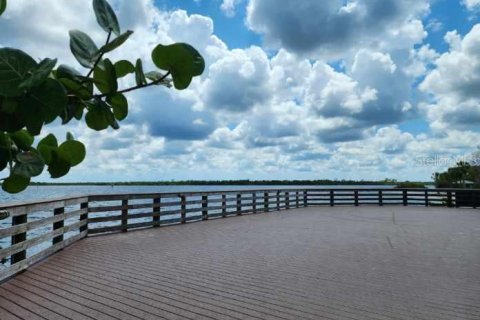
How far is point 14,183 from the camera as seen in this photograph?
57 cm

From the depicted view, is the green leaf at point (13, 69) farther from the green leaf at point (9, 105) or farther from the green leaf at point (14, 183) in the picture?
the green leaf at point (14, 183)

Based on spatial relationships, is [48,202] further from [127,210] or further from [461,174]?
[461,174]

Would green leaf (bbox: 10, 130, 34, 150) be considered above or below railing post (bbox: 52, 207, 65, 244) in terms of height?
above

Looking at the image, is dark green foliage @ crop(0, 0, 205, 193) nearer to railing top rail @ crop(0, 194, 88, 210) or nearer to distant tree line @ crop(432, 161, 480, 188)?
railing top rail @ crop(0, 194, 88, 210)

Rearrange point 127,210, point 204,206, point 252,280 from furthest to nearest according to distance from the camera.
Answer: point 204,206 → point 127,210 → point 252,280

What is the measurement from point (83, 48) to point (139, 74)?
86mm

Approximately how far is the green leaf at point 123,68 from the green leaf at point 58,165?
15cm

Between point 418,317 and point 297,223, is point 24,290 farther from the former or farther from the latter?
point 297,223

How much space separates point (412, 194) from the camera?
21.9m

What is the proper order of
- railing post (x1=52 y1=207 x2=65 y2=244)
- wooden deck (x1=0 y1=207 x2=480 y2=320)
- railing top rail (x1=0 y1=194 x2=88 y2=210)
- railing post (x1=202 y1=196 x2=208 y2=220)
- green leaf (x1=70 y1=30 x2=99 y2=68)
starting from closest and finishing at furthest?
green leaf (x1=70 y1=30 x2=99 y2=68) → wooden deck (x1=0 y1=207 x2=480 y2=320) → railing top rail (x1=0 y1=194 x2=88 y2=210) → railing post (x1=52 y1=207 x2=65 y2=244) → railing post (x1=202 y1=196 x2=208 y2=220)

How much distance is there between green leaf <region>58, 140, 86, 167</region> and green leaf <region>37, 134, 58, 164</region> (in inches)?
0.5

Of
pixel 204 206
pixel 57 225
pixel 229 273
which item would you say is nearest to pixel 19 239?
pixel 57 225

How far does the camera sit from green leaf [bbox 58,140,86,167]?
61 cm

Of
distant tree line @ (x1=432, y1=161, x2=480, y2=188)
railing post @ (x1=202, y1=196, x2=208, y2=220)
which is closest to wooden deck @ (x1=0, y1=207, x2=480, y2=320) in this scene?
railing post @ (x1=202, y1=196, x2=208, y2=220)
